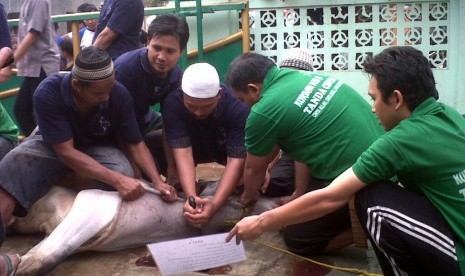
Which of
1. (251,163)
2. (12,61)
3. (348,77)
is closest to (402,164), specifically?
(251,163)

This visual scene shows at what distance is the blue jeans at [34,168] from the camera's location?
11.3 feet

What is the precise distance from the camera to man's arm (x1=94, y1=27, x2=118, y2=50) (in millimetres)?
4649

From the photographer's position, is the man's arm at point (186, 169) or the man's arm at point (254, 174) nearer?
the man's arm at point (254, 174)

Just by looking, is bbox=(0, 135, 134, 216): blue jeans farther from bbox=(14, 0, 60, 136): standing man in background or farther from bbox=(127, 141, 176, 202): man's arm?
bbox=(14, 0, 60, 136): standing man in background

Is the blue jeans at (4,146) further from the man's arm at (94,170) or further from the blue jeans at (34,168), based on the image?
the man's arm at (94,170)

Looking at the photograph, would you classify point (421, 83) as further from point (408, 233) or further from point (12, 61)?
point (12, 61)

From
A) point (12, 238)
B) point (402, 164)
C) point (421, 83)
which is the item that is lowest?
point (12, 238)

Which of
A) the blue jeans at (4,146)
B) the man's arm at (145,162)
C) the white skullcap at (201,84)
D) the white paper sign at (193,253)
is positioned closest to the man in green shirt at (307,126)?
the white skullcap at (201,84)

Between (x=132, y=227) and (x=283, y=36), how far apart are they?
9.97 feet

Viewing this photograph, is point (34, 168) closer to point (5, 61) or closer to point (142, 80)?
point (142, 80)

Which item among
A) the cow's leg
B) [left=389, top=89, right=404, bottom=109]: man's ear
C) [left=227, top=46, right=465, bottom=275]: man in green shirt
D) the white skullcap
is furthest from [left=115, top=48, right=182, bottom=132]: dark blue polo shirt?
[left=389, top=89, right=404, bottom=109]: man's ear

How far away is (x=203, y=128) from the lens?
3875 mm

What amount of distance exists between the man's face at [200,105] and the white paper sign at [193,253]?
0.83 metres

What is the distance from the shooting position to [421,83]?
256 cm
